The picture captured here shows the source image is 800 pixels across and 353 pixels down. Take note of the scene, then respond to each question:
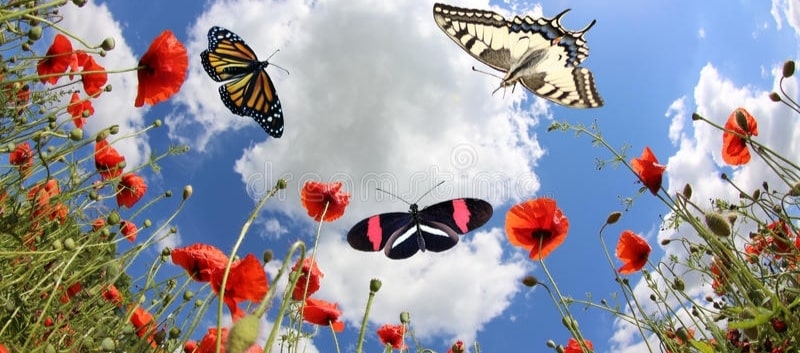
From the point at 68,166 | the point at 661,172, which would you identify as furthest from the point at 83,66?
the point at 661,172

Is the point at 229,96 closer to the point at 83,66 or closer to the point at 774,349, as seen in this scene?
the point at 83,66

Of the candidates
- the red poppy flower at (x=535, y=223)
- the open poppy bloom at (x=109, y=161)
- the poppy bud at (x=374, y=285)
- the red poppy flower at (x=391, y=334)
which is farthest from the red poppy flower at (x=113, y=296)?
the red poppy flower at (x=535, y=223)

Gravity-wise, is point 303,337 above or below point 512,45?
below

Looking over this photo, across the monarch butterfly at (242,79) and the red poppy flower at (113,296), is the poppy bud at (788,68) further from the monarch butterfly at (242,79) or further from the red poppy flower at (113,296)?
the monarch butterfly at (242,79)

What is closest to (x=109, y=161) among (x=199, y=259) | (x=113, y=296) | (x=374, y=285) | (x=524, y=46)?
(x=113, y=296)

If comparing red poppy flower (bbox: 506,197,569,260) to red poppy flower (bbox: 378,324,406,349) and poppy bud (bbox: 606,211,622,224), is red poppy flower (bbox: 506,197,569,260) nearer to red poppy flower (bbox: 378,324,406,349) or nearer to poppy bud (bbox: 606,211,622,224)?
poppy bud (bbox: 606,211,622,224)

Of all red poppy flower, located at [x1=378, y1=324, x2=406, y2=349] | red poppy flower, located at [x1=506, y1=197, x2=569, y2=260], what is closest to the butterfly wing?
red poppy flower, located at [x1=378, y1=324, x2=406, y2=349]

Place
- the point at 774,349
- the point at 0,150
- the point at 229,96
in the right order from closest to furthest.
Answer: the point at 774,349, the point at 0,150, the point at 229,96
